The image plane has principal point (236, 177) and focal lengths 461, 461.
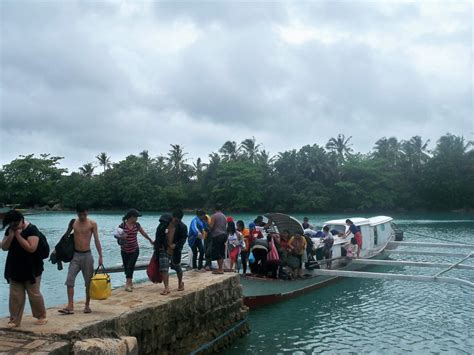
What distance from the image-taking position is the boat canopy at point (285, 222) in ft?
52.1

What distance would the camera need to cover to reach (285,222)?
16.2 m

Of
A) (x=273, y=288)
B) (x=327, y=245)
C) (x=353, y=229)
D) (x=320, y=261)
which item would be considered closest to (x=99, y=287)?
(x=273, y=288)

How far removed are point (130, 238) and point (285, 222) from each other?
809cm

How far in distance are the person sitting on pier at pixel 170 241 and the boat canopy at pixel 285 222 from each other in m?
7.33

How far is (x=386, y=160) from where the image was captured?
68.2 meters

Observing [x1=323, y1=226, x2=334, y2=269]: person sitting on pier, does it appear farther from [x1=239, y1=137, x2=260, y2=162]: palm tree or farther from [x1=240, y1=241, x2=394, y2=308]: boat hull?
[x1=239, y1=137, x2=260, y2=162]: palm tree

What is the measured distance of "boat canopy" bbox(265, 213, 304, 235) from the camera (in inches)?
625

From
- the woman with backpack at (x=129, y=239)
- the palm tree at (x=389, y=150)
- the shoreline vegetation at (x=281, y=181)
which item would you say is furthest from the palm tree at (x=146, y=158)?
the woman with backpack at (x=129, y=239)

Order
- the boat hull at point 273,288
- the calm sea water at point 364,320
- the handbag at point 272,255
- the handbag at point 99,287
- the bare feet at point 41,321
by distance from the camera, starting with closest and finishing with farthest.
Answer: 1. the bare feet at point 41,321
2. the handbag at point 99,287
3. the calm sea water at point 364,320
4. the boat hull at point 273,288
5. the handbag at point 272,255

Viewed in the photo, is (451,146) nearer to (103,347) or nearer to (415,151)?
(415,151)

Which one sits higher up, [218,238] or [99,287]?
[218,238]

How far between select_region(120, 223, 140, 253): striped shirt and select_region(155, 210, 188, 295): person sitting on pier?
0.47m

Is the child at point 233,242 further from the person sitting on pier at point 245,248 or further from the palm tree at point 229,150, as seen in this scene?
the palm tree at point 229,150

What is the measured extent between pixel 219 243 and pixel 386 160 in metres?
61.5
